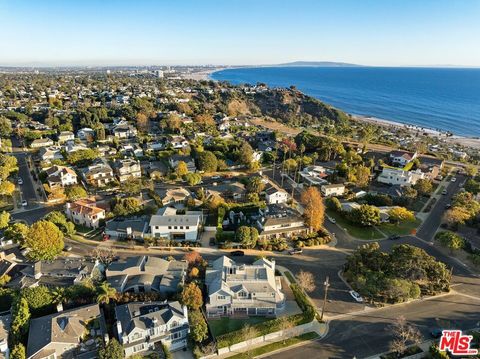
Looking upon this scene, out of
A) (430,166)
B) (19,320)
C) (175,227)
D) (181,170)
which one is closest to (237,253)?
(175,227)

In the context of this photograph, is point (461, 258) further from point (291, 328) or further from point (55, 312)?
point (55, 312)

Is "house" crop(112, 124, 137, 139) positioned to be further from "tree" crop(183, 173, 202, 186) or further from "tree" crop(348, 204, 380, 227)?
"tree" crop(348, 204, 380, 227)

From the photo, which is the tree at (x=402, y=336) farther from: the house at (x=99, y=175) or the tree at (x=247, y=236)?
the house at (x=99, y=175)

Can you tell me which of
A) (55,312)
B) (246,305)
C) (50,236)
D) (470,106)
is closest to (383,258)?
(246,305)

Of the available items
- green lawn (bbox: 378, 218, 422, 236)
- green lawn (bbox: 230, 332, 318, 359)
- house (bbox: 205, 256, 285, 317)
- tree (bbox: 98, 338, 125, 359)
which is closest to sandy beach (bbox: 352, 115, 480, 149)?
green lawn (bbox: 378, 218, 422, 236)

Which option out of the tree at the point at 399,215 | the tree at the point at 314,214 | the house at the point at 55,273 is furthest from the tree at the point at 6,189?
the tree at the point at 399,215

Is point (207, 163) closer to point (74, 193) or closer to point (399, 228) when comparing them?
point (74, 193)
